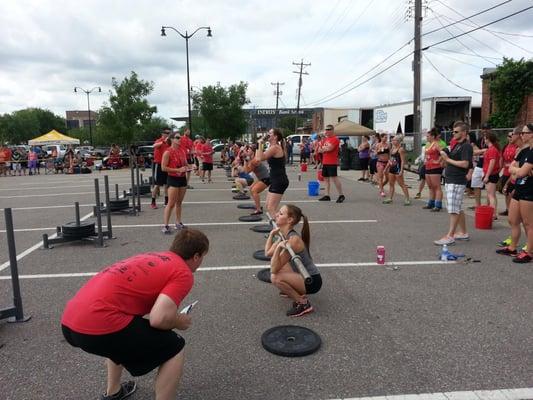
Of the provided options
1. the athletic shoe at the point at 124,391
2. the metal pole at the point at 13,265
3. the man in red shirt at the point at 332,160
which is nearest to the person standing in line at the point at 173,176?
the metal pole at the point at 13,265

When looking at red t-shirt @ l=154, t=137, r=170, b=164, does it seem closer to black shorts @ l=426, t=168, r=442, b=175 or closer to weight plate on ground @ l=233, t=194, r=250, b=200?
weight plate on ground @ l=233, t=194, r=250, b=200

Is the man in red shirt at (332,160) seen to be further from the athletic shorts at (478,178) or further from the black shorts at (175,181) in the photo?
the black shorts at (175,181)

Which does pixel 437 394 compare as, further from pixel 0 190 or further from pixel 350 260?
pixel 0 190

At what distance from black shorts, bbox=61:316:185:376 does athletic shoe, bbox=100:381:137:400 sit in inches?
17.7

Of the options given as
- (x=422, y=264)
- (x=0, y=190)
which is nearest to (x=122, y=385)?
(x=422, y=264)

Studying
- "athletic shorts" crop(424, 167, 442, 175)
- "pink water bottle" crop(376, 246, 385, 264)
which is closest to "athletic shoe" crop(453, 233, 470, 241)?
"pink water bottle" crop(376, 246, 385, 264)

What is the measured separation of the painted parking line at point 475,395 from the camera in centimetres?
284

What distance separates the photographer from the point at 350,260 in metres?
5.92

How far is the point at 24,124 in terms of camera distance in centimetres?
8656

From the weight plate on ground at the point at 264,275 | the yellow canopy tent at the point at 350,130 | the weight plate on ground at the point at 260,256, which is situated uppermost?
the yellow canopy tent at the point at 350,130

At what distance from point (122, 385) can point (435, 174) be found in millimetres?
7783

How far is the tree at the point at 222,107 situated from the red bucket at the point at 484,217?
3498cm

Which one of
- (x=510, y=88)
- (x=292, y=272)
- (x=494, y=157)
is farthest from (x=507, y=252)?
(x=510, y=88)

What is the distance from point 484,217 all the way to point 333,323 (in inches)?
195
